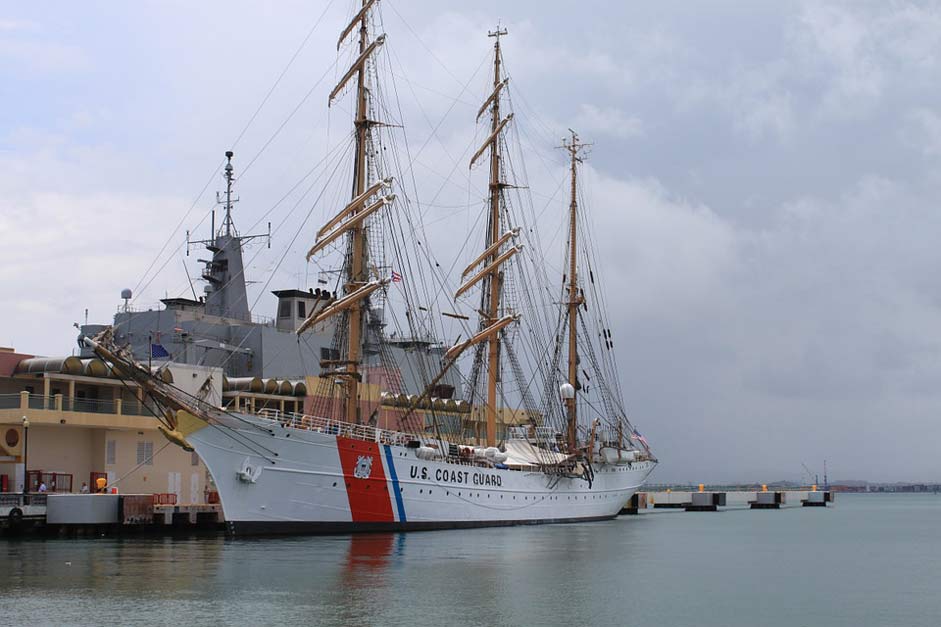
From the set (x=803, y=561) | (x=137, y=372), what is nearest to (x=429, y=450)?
(x=137, y=372)

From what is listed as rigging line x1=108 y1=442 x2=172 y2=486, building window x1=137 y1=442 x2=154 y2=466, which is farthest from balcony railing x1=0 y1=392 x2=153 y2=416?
rigging line x1=108 y1=442 x2=172 y2=486

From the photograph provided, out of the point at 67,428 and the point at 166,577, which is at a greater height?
the point at 67,428

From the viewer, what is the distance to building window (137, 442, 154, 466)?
50406 millimetres

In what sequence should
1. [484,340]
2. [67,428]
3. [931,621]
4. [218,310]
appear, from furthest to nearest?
[218,310] → [484,340] → [67,428] → [931,621]

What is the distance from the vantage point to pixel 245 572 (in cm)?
3077

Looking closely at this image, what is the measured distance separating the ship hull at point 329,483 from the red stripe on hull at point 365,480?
0.04 m

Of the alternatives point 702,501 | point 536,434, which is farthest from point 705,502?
point 536,434

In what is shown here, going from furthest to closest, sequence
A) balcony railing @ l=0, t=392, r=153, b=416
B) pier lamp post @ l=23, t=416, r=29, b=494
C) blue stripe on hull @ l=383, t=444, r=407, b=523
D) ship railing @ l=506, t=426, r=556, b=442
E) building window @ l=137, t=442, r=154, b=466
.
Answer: ship railing @ l=506, t=426, r=556, b=442 → building window @ l=137, t=442, r=154, b=466 → balcony railing @ l=0, t=392, r=153, b=416 → blue stripe on hull @ l=383, t=444, r=407, b=523 → pier lamp post @ l=23, t=416, r=29, b=494

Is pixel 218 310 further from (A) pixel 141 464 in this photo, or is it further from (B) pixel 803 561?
(B) pixel 803 561

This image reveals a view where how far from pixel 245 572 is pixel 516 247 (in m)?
33.0

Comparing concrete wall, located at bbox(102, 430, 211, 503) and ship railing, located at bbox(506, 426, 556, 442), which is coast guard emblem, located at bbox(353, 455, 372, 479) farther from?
ship railing, located at bbox(506, 426, 556, 442)

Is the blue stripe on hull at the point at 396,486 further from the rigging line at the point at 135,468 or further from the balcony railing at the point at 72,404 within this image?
the rigging line at the point at 135,468

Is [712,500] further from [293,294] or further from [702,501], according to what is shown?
[293,294]

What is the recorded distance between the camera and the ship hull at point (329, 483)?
1610 inches
